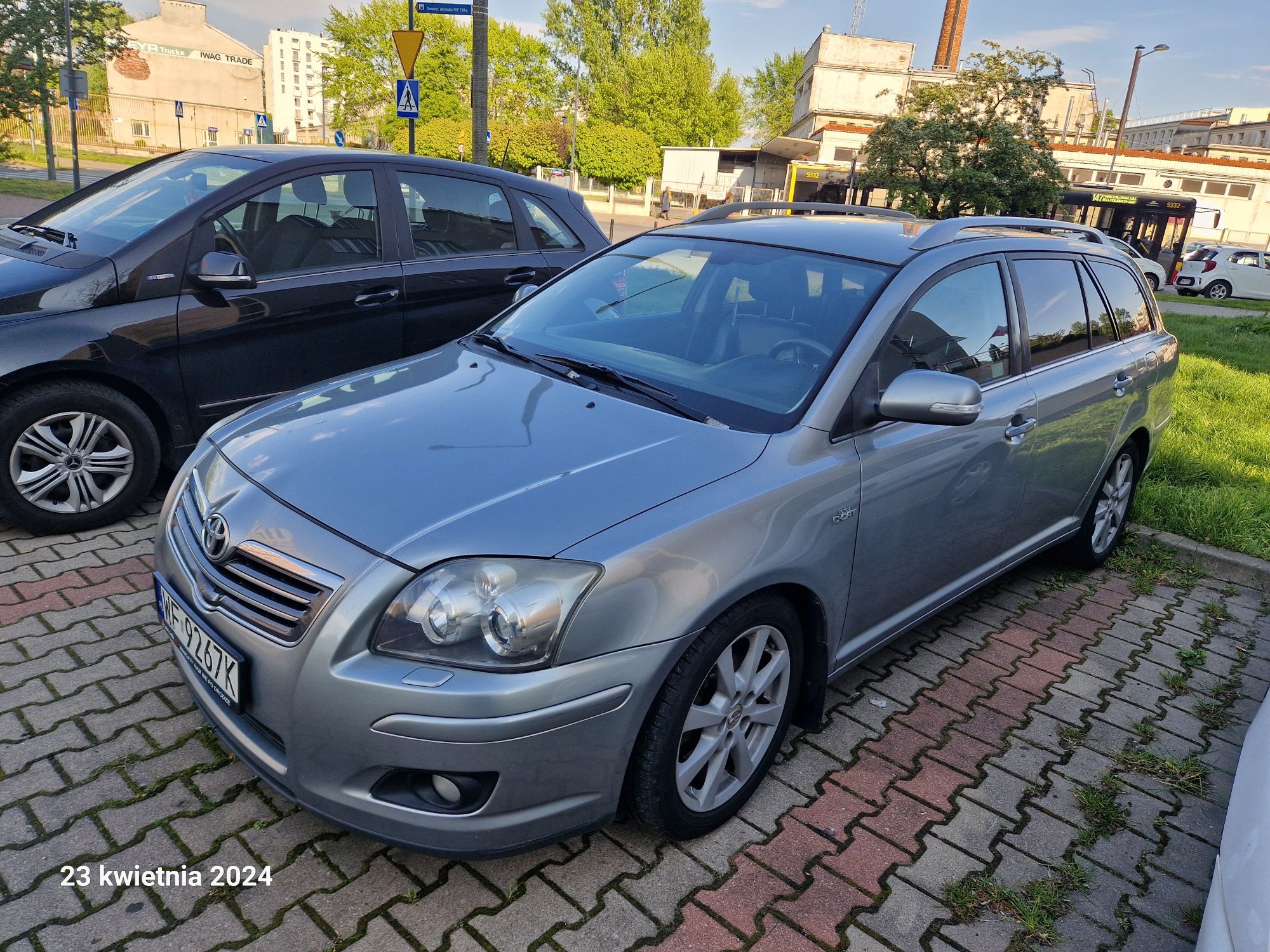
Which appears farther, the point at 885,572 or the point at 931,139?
the point at 931,139

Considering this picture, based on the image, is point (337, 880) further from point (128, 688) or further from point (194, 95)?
point (194, 95)

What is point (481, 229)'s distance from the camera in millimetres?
5344

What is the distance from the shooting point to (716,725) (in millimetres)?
2438

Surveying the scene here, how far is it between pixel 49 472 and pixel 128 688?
4.83ft

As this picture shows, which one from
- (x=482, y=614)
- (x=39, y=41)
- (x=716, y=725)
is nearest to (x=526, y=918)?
(x=716, y=725)

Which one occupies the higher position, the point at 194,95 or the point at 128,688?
the point at 194,95

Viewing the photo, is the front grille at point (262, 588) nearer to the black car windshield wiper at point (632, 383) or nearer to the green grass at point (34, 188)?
the black car windshield wiper at point (632, 383)

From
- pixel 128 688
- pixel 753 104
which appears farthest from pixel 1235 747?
pixel 753 104

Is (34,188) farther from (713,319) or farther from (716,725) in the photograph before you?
(716,725)

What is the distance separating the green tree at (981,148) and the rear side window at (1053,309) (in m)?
15.5

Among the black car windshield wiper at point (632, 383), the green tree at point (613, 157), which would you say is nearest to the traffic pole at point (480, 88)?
the black car windshield wiper at point (632, 383)

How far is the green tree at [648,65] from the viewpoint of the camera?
6575 cm

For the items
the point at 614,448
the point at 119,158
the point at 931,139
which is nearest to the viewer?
the point at 614,448

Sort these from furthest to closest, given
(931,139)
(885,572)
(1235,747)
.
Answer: (931,139)
(1235,747)
(885,572)
